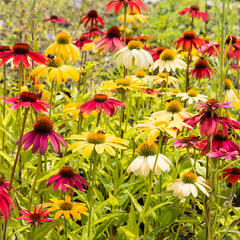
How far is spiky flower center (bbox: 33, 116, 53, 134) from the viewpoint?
122cm

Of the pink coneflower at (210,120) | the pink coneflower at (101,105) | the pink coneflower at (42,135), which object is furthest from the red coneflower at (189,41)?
the pink coneflower at (42,135)

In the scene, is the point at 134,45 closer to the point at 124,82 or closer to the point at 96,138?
the point at 124,82

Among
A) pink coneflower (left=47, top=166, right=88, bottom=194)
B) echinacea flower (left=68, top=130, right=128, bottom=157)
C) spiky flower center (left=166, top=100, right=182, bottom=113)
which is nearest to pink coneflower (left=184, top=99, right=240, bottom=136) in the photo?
echinacea flower (left=68, top=130, right=128, bottom=157)

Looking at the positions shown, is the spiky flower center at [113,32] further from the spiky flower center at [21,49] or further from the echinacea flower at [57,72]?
the spiky flower center at [21,49]

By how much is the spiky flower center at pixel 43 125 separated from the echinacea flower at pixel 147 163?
12.0 inches

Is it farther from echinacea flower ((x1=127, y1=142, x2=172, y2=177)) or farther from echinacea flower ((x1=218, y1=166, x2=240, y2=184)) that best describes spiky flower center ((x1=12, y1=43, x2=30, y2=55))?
echinacea flower ((x1=218, y1=166, x2=240, y2=184))

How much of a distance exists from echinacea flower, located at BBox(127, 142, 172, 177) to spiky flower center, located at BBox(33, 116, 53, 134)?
304 mm

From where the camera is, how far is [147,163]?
4.27ft

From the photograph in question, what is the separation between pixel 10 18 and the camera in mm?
5105

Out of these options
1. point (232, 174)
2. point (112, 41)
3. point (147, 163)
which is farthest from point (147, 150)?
point (112, 41)

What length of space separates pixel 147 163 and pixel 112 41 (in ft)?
2.81

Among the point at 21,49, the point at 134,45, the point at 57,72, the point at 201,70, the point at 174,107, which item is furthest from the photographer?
the point at 201,70

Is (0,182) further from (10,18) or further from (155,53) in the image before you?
(10,18)

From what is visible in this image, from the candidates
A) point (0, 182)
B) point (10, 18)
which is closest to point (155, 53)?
point (0, 182)
